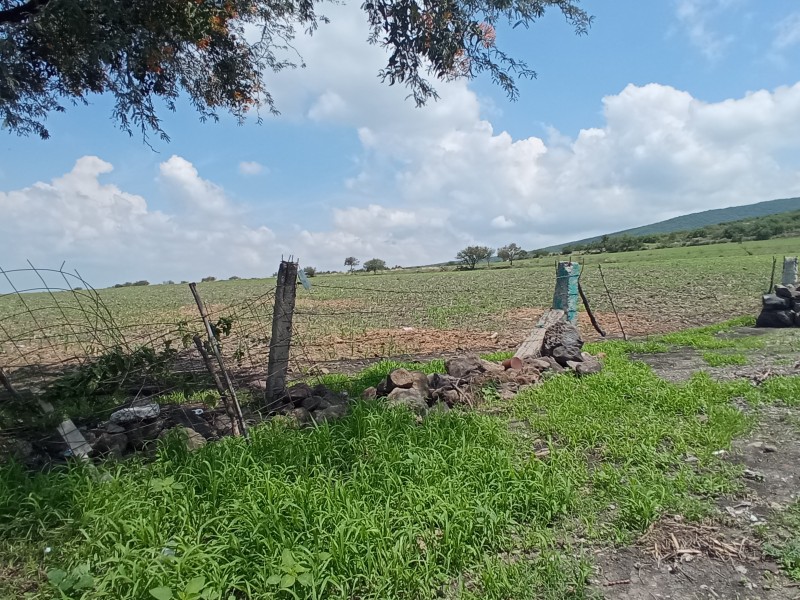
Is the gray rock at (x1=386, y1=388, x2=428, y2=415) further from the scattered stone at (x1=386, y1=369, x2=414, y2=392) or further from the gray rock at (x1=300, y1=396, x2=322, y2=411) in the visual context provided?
the gray rock at (x1=300, y1=396, x2=322, y2=411)

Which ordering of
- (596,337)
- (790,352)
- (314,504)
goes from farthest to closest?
(596,337) → (790,352) → (314,504)

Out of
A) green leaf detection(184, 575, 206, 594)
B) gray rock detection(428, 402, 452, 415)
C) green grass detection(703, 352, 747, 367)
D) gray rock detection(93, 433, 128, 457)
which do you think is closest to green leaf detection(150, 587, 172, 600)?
green leaf detection(184, 575, 206, 594)

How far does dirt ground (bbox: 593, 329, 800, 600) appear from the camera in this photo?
258 centimetres

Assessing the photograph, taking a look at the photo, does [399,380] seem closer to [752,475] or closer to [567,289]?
[752,475]

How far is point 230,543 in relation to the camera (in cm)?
273

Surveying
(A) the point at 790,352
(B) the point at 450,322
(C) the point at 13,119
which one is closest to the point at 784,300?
(A) the point at 790,352

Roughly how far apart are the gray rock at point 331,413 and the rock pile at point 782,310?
11.8 meters

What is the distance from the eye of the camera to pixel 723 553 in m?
2.86

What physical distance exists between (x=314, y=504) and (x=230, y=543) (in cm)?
53

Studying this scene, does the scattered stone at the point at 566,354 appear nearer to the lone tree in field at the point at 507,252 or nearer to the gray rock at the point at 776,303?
the gray rock at the point at 776,303

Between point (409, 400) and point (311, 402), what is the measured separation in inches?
41.3

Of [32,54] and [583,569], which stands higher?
[32,54]

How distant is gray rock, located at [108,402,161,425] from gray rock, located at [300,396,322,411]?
1.45 m

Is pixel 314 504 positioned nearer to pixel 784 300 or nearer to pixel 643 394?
pixel 643 394
